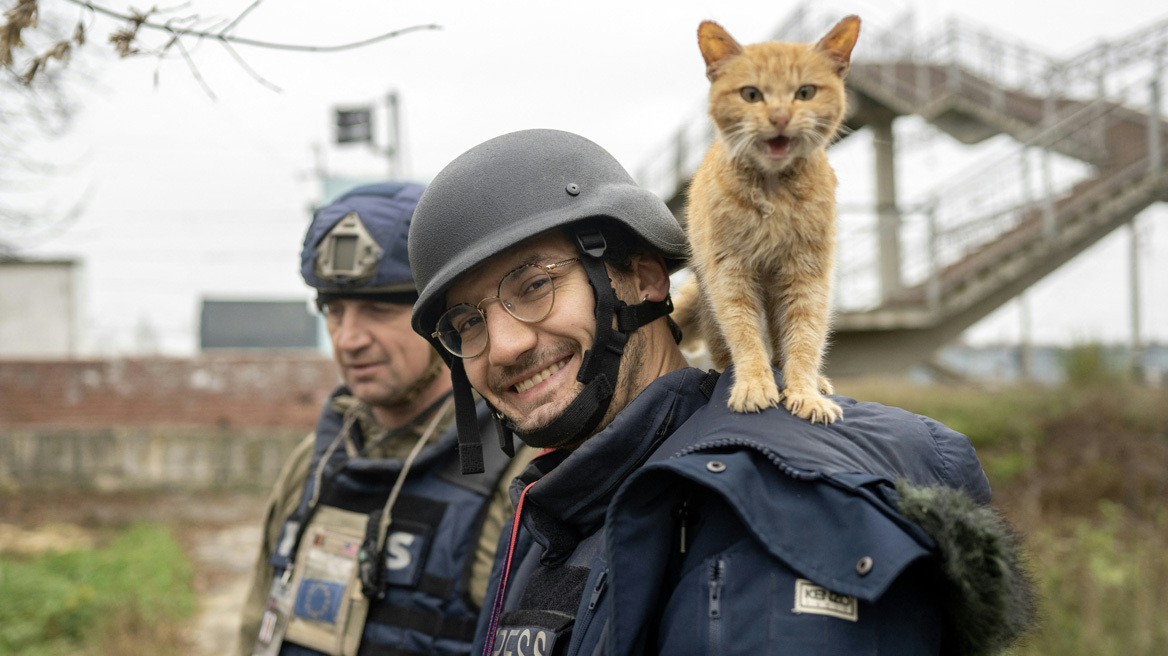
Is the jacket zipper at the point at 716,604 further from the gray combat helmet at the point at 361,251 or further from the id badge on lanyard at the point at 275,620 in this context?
the id badge on lanyard at the point at 275,620

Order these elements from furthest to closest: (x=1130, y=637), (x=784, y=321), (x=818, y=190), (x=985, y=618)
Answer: (x=1130, y=637), (x=784, y=321), (x=818, y=190), (x=985, y=618)

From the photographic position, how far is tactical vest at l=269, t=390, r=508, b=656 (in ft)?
9.23

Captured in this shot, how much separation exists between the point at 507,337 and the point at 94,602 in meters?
8.13

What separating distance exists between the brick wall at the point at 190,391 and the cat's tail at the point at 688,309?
548 inches

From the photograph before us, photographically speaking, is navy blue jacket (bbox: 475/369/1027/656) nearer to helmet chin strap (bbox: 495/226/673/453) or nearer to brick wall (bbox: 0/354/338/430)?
helmet chin strap (bbox: 495/226/673/453)

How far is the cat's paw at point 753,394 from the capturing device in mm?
1766

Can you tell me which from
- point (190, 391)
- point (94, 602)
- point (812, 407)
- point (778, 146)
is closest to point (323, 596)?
point (812, 407)

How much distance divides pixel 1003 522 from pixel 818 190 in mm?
857

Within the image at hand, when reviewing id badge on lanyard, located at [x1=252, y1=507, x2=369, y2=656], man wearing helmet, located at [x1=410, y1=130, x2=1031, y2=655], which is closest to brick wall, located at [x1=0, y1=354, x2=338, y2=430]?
id badge on lanyard, located at [x1=252, y1=507, x2=369, y2=656]

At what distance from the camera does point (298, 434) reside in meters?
14.4

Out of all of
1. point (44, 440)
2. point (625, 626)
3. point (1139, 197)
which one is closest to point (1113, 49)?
point (1139, 197)

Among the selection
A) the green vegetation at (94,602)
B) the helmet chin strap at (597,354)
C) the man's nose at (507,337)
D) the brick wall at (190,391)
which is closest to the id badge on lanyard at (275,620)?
the helmet chin strap at (597,354)

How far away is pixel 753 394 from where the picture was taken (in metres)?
1.80

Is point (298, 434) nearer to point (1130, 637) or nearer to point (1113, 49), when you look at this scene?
point (1130, 637)
